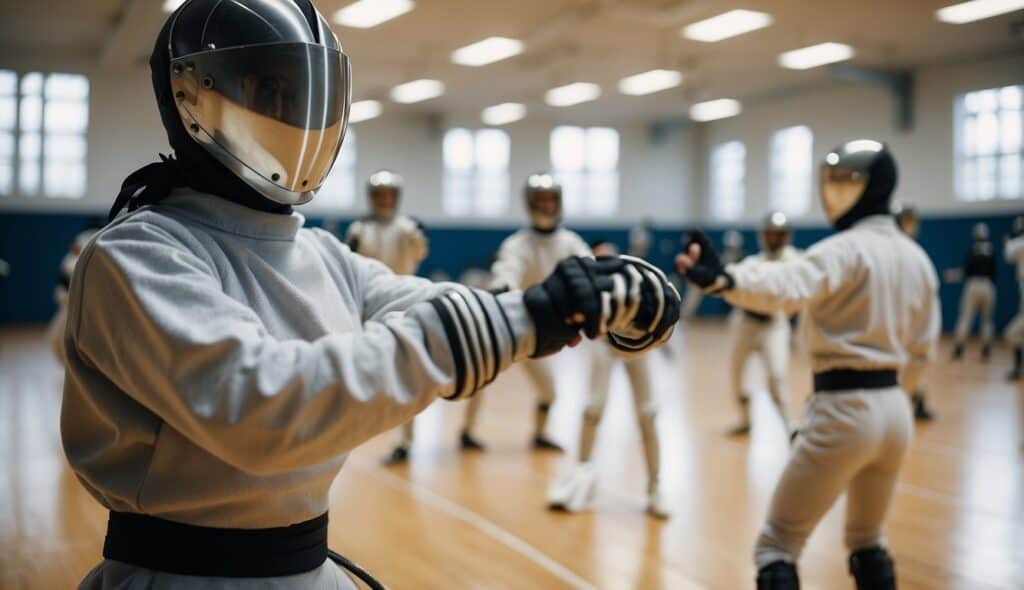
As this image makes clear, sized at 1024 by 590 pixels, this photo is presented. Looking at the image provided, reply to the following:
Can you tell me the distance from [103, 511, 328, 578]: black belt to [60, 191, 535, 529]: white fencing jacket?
0.07 feet

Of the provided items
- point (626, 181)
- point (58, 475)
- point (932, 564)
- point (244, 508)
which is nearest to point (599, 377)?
point (932, 564)

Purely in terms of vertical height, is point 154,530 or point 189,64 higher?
point 189,64

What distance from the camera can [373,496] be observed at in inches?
240

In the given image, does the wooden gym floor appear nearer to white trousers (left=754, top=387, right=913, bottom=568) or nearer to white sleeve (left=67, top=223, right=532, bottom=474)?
white trousers (left=754, top=387, right=913, bottom=568)

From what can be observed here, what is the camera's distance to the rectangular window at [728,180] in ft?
74.7

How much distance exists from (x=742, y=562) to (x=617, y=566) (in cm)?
68

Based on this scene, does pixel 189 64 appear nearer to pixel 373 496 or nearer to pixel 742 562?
pixel 742 562

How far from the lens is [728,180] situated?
23312 mm

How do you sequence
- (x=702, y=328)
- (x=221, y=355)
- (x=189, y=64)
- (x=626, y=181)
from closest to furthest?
(x=221, y=355) < (x=189, y=64) < (x=702, y=328) < (x=626, y=181)

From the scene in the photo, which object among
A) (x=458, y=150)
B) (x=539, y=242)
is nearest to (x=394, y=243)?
(x=539, y=242)

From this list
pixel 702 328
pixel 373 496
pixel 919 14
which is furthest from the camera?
pixel 702 328

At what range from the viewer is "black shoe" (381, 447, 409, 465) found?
7.16 m

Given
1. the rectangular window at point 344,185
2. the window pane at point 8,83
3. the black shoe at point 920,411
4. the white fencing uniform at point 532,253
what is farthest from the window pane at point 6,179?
the black shoe at point 920,411

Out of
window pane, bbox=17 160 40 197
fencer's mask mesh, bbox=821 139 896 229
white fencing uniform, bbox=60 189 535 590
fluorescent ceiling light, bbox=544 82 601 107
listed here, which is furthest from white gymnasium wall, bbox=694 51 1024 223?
white fencing uniform, bbox=60 189 535 590
